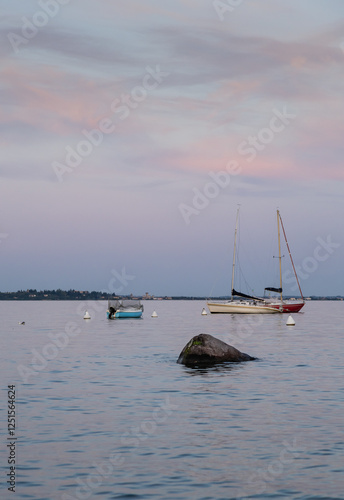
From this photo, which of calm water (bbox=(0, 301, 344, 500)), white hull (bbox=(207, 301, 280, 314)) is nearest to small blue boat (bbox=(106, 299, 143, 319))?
white hull (bbox=(207, 301, 280, 314))

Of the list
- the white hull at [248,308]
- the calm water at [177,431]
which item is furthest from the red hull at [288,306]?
the calm water at [177,431]

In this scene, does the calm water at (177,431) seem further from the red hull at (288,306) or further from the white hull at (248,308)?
the red hull at (288,306)

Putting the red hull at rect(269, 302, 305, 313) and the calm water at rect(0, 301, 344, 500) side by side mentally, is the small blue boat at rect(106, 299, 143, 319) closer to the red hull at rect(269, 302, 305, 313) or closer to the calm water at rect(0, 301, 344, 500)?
the red hull at rect(269, 302, 305, 313)

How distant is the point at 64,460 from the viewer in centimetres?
1545

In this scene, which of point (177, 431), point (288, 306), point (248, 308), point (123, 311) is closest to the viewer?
point (177, 431)

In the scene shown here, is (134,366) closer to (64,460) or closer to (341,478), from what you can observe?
(64,460)

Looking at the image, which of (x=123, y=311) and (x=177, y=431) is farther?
(x=123, y=311)

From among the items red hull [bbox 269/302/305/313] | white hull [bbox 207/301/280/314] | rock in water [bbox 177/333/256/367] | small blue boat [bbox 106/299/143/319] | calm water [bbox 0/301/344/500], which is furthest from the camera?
red hull [bbox 269/302/305/313]

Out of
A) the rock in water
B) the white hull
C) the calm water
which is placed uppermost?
the white hull

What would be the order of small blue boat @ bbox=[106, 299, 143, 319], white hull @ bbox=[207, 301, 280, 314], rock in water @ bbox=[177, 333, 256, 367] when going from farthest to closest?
white hull @ bbox=[207, 301, 280, 314] → small blue boat @ bbox=[106, 299, 143, 319] → rock in water @ bbox=[177, 333, 256, 367]

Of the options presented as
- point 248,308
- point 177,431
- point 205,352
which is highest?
→ point 248,308

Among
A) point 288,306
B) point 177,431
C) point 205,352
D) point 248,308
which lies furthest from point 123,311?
point 177,431

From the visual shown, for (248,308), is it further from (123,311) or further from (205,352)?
(205,352)

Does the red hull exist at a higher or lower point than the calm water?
higher
